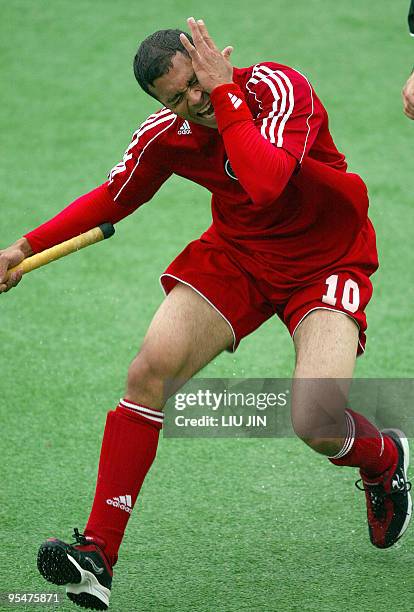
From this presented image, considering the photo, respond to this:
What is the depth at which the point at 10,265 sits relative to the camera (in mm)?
3463

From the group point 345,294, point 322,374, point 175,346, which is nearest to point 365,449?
point 322,374

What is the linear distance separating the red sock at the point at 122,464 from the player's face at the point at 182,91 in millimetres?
905

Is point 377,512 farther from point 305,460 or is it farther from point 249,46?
point 249,46

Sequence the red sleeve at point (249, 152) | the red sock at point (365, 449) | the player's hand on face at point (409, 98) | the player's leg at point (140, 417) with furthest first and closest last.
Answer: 1. the red sock at point (365, 449)
2. the player's leg at point (140, 417)
3. the player's hand on face at point (409, 98)
4. the red sleeve at point (249, 152)

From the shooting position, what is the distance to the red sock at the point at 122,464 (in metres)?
3.25

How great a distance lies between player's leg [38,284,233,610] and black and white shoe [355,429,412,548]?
0.76 meters

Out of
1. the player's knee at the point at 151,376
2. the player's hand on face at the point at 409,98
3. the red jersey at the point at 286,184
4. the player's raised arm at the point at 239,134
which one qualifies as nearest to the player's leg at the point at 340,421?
the red jersey at the point at 286,184

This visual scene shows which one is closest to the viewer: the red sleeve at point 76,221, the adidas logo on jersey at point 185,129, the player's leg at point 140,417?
the player's leg at point 140,417

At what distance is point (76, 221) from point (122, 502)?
946 mm

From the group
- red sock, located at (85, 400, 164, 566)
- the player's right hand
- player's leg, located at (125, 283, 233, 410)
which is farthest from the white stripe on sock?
the player's right hand

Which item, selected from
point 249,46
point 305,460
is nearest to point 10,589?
point 305,460

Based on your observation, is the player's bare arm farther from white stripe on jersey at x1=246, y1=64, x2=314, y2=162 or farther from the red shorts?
white stripe on jersey at x1=246, y1=64, x2=314, y2=162

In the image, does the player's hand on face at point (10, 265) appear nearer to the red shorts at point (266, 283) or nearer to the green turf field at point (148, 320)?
the red shorts at point (266, 283)

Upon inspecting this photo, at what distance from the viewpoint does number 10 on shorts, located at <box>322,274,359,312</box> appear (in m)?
3.37
